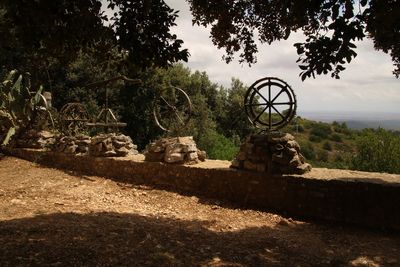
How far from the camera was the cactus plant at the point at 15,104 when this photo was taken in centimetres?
1012

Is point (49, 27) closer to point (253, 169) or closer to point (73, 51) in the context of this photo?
point (73, 51)

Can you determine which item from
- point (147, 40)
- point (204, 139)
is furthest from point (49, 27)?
point (204, 139)

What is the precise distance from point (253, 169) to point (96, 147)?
4.09 meters

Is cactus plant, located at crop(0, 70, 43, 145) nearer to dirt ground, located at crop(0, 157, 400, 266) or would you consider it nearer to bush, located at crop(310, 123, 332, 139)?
dirt ground, located at crop(0, 157, 400, 266)

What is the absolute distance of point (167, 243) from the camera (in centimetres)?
471

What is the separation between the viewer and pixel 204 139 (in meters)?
15.4

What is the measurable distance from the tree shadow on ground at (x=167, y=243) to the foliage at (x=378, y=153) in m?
3.37

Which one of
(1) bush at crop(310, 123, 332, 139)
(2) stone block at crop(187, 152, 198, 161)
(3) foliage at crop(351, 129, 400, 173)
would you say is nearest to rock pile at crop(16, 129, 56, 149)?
(2) stone block at crop(187, 152, 198, 161)

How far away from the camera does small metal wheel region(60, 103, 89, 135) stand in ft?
33.9

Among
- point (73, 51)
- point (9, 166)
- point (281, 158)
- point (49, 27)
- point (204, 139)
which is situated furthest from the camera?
point (204, 139)

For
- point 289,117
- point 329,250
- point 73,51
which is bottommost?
point 329,250

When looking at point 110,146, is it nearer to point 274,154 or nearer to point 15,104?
point 15,104

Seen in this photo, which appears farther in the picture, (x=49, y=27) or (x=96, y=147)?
(x=96, y=147)

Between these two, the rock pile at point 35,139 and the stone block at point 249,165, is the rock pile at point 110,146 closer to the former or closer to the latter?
the rock pile at point 35,139
